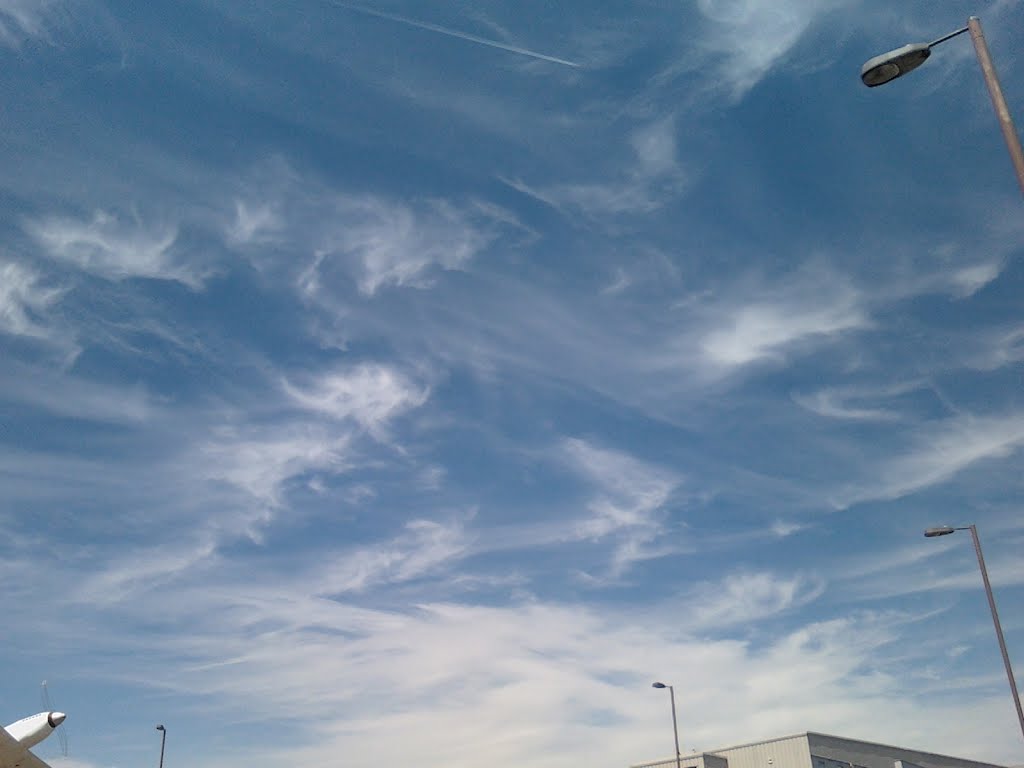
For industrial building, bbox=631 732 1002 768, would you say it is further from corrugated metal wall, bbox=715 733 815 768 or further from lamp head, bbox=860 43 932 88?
lamp head, bbox=860 43 932 88

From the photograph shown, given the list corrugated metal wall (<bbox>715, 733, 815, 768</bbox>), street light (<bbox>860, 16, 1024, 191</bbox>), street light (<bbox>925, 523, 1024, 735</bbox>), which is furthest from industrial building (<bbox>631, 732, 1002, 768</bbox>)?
street light (<bbox>860, 16, 1024, 191</bbox>)

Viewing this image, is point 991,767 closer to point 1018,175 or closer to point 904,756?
point 904,756

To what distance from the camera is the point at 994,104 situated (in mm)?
9977

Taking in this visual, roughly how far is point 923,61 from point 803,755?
199 ft

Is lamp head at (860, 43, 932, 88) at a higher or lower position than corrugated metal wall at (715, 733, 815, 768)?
higher

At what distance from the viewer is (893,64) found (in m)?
10.2

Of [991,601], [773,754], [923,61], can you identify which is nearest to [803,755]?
[773,754]

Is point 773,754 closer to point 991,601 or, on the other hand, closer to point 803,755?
point 803,755

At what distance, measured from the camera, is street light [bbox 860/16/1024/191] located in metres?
9.74

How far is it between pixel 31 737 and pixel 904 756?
70.8 m

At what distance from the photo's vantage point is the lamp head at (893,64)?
996cm

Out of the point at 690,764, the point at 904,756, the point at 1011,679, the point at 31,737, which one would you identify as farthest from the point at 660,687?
the point at 31,737

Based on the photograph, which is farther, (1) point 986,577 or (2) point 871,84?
(1) point 986,577

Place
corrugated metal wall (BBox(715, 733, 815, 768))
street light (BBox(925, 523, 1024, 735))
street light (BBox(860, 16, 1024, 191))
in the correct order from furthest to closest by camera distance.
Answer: corrugated metal wall (BBox(715, 733, 815, 768)), street light (BBox(925, 523, 1024, 735)), street light (BBox(860, 16, 1024, 191))
